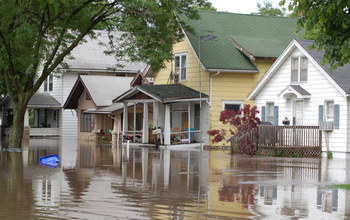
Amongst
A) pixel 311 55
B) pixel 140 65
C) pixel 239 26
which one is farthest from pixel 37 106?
pixel 311 55

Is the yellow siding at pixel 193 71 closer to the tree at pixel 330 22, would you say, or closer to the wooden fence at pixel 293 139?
the wooden fence at pixel 293 139

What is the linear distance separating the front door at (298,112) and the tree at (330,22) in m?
20.9

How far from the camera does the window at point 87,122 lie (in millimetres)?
56759

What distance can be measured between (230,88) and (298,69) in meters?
7.97

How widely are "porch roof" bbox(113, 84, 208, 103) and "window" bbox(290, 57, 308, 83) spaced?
23.4 ft

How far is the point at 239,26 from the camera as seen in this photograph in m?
45.9

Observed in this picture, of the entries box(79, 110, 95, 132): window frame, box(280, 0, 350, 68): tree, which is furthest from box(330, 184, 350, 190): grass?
box(79, 110, 95, 132): window frame

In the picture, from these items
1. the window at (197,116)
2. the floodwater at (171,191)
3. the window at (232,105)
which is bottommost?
the floodwater at (171,191)

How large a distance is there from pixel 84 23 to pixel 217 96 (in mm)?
12128

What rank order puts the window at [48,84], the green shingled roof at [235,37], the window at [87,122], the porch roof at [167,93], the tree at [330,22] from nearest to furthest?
the tree at [330,22]
the porch roof at [167,93]
the green shingled roof at [235,37]
the window at [87,122]
the window at [48,84]

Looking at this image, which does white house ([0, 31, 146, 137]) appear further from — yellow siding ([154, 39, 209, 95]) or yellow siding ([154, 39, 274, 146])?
yellow siding ([154, 39, 274, 146])

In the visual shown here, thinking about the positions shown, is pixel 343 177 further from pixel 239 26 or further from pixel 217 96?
pixel 239 26

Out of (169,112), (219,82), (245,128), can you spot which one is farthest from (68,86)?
(245,128)

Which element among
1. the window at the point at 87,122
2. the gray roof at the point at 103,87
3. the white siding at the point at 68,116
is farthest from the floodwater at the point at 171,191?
the white siding at the point at 68,116
